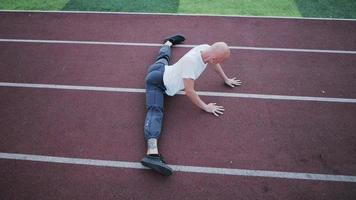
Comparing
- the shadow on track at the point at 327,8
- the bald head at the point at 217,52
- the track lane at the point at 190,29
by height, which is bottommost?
the bald head at the point at 217,52

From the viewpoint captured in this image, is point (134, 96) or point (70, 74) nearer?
point (134, 96)

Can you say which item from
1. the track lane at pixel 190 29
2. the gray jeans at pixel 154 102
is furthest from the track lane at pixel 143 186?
A: the track lane at pixel 190 29

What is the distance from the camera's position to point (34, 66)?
5.96 m

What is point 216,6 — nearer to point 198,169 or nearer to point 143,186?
point 198,169

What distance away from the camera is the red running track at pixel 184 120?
154 inches

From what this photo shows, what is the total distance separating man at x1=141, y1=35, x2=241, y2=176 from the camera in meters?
4.04

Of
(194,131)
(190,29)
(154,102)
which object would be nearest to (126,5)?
(190,29)

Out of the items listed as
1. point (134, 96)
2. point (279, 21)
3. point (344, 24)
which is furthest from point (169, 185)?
point (344, 24)

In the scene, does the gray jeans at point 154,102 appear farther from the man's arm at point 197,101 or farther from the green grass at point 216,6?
the green grass at point 216,6

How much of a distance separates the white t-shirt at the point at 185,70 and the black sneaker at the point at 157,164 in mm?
1179

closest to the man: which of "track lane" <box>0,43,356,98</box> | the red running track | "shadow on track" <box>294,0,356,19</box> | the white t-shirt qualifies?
the white t-shirt

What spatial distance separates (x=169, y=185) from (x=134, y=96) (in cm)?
189

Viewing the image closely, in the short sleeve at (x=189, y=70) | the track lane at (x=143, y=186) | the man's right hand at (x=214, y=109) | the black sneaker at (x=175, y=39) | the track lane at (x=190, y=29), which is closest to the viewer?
the track lane at (x=143, y=186)

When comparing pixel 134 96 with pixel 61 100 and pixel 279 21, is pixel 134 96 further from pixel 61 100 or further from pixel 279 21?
pixel 279 21
